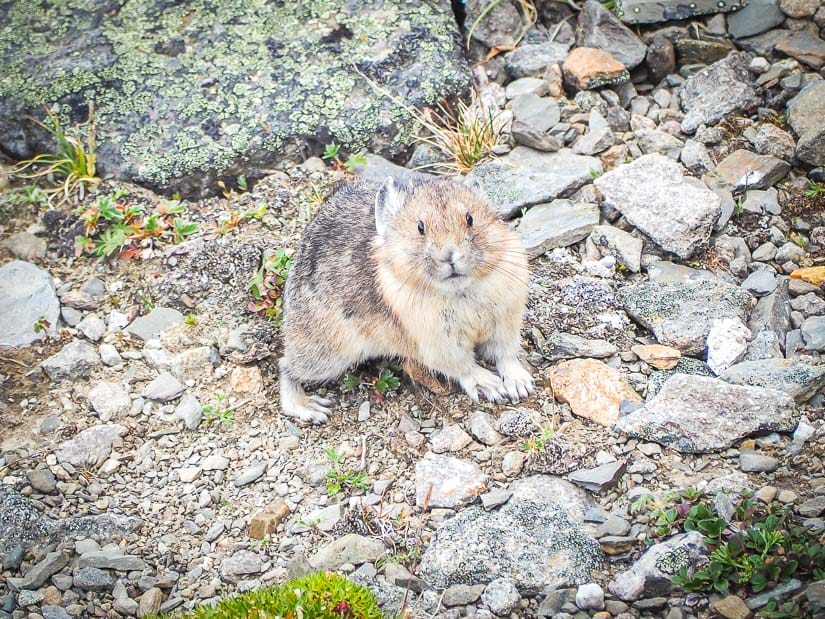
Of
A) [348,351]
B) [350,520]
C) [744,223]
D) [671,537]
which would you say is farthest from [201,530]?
[744,223]

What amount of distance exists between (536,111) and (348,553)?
14.7ft

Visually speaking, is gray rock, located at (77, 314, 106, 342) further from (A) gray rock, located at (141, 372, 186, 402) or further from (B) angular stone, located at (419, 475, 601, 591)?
(B) angular stone, located at (419, 475, 601, 591)

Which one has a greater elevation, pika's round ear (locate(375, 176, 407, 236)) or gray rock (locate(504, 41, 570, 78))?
gray rock (locate(504, 41, 570, 78))

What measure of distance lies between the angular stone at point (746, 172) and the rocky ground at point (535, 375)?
0.02 m

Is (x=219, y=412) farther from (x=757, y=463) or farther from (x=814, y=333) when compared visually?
(x=814, y=333)

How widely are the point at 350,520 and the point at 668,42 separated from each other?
534 cm

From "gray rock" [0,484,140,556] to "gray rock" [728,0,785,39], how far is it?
21.7 ft

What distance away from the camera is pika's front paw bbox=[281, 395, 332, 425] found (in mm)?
6480

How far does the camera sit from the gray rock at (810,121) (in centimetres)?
689

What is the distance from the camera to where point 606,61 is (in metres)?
8.06

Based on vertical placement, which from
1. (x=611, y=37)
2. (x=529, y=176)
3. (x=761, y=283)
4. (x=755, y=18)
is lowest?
(x=761, y=283)

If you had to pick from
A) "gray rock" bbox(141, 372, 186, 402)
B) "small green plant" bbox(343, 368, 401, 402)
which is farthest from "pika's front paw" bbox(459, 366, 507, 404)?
"gray rock" bbox(141, 372, 186, 402)

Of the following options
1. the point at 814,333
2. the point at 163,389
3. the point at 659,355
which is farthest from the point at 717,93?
the point at 163,389

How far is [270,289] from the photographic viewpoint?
714cm
